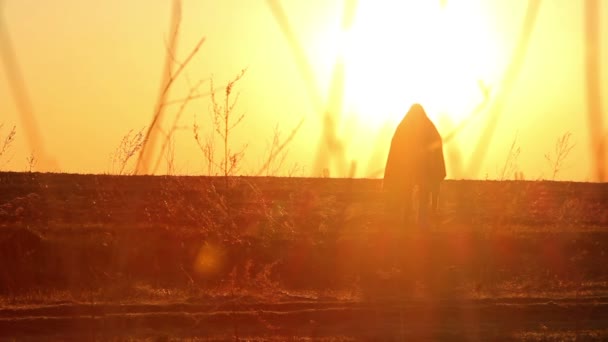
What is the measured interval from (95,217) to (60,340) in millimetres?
9962

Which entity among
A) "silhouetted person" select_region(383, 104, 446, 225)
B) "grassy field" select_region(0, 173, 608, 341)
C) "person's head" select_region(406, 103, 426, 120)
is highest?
"person's head" select_region(406, 103, 426, 120)

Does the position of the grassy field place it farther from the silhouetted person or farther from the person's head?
the person's head

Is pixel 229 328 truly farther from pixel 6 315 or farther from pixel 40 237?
pixel 40 237

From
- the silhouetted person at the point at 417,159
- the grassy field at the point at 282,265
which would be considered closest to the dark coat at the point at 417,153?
the silhouetted person at the point at 417,159

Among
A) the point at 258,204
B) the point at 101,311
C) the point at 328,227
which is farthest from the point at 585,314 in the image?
the point at 258,204

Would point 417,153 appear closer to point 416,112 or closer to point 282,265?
point 416,112

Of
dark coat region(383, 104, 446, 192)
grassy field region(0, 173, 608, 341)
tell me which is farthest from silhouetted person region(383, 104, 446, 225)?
grassy field region(0, 173, 608, 341)

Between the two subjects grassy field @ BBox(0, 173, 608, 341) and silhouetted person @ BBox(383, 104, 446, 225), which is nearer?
grassy field @ BBox(0, 173, 608, 341)

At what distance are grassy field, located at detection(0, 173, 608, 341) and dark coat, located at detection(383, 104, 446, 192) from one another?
101cm

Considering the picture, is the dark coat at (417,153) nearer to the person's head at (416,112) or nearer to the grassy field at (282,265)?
the person's head at (416,112)

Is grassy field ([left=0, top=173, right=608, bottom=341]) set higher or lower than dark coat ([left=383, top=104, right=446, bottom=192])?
lower

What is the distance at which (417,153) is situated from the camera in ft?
71.0

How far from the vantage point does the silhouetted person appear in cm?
2162

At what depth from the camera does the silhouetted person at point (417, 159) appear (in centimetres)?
2162
